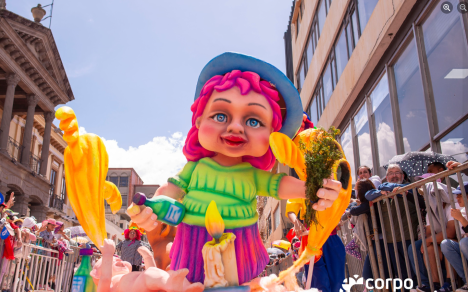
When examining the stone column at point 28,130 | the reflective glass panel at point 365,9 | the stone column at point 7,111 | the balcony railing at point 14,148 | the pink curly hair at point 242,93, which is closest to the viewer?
the pink curly hair at point 242,93

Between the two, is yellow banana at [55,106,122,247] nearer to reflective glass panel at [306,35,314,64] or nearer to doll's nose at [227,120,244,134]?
doll's nose at [227,120,244,134]

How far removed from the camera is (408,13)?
243 inches

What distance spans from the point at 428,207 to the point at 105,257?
8.59ft

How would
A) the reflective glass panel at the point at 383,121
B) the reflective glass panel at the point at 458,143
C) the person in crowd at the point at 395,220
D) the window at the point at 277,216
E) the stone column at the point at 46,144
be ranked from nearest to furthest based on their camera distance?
the person in crowd at the point at 395,220, the reflective glass panel at the point at 458,143, the reflective glass panel at the point at 383,121, the window at the point at 277,216, the stone column at the point at 46,144

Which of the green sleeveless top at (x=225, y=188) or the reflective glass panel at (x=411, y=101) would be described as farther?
the reflective glass panel at (x=411, y=101)

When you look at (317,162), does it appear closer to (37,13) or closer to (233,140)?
(233,140)

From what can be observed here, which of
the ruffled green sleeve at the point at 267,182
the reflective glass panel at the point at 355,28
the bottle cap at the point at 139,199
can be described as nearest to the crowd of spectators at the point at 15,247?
the bottle cap at the point at 139,199

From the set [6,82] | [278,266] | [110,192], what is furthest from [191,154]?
[6,82]

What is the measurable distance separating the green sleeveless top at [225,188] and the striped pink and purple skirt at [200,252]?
0.16ft

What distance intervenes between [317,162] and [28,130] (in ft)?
63.7

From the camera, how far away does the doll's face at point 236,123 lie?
6.97 feet

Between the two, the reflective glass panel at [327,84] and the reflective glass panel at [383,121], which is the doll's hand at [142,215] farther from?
the reflective glass panel at [327,84]

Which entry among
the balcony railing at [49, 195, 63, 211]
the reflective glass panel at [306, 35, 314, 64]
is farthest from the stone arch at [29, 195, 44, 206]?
the reflective glass panel at [306, 35, 314, 64]

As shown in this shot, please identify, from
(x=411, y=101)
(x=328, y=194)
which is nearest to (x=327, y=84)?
(x=411, y=101)
